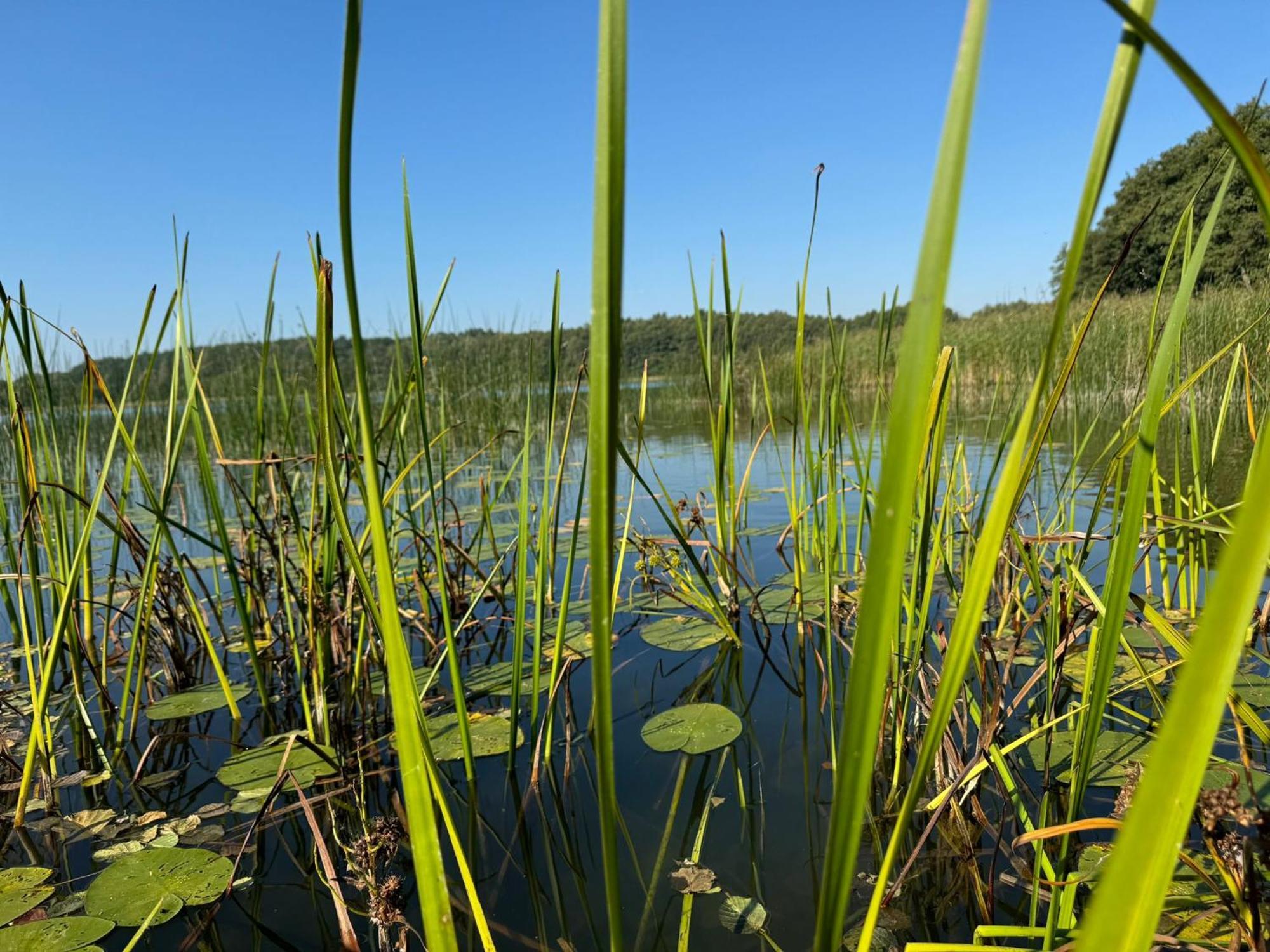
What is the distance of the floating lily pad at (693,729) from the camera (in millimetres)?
1140

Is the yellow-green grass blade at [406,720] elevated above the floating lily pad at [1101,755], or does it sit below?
above

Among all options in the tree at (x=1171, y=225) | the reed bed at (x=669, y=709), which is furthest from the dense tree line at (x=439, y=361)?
the tree at (x=1171, y=225)

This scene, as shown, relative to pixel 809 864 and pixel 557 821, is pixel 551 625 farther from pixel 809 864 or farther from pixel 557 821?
pixel 809 864

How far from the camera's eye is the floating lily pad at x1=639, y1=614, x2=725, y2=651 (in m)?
1.58

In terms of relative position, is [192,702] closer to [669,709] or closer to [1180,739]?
[669,709]

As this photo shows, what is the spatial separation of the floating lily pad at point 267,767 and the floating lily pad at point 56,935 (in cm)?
30

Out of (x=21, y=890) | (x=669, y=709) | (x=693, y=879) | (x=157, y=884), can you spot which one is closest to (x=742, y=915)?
(x=693, y=879)

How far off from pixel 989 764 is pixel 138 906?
0.97m

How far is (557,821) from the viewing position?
999 millimetres

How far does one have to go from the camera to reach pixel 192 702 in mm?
1406

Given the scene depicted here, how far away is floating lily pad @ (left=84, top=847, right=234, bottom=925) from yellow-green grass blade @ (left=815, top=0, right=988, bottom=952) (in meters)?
0.86

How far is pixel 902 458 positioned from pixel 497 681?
1.32m

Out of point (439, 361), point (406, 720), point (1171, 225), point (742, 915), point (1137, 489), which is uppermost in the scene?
point (1171, 225)

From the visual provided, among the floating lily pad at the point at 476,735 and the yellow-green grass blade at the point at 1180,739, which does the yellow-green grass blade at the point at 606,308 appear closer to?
the yellow-green grass blade at the point at 1180,739
